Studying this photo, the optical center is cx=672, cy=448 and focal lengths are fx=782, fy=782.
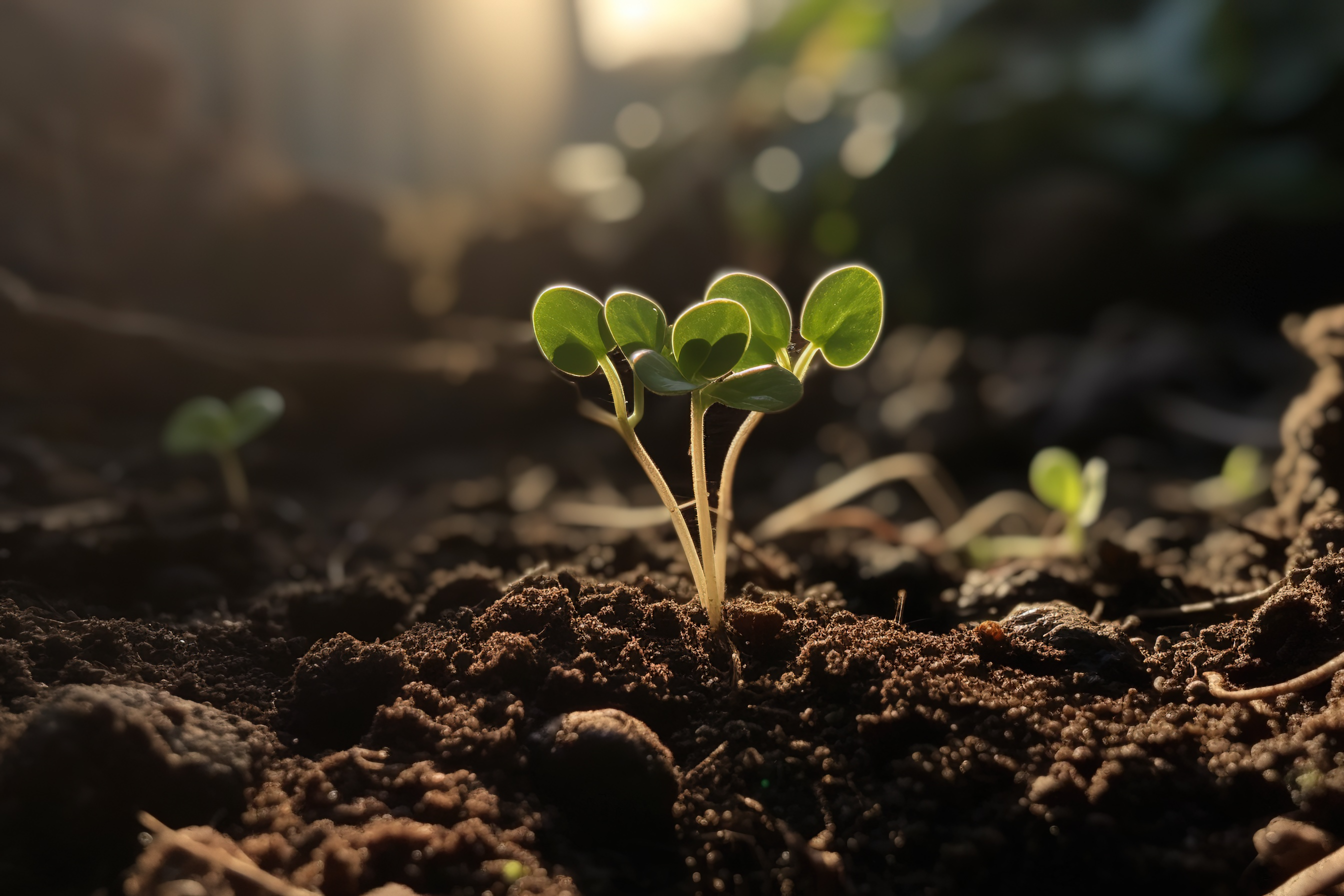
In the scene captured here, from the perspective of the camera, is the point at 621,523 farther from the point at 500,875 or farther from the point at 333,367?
the point at 333,367

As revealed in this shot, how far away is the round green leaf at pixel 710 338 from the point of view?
0.75m

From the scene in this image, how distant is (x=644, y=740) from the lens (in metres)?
0.70

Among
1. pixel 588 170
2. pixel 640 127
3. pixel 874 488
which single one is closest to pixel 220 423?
pixel 874 488

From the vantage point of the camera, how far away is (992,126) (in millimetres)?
3254

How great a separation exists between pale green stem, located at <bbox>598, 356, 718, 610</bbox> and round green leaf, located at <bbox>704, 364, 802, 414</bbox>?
Result: 0.33 feet

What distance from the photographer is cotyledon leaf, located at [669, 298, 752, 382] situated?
0.75 metres

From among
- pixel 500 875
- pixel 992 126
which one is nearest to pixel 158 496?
pixel 500 875

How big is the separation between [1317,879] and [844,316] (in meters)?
0.60

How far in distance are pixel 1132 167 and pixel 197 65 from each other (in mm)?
4028

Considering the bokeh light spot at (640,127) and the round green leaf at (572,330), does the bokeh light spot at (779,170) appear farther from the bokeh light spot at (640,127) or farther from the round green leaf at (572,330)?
the round green leaf at (572,330)

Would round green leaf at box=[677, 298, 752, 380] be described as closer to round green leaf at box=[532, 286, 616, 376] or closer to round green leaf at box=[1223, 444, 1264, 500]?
round green leaf at box=[532, 286, 616, 376]

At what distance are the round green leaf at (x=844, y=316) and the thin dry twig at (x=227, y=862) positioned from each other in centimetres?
67

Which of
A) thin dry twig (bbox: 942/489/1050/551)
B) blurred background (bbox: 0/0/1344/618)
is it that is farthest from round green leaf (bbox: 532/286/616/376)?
thin dry twig (bbox: 942/489/1050/551)

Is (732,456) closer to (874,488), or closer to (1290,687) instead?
(1290,687)
